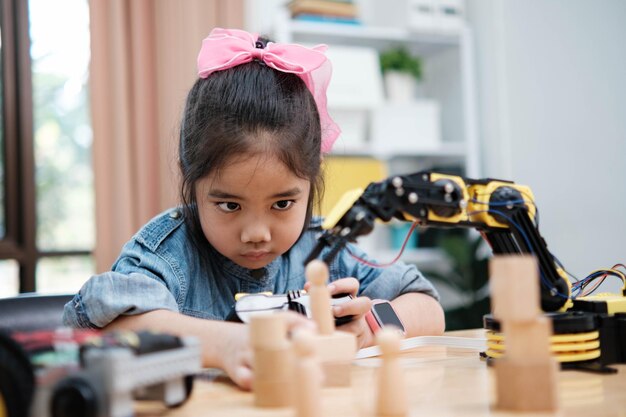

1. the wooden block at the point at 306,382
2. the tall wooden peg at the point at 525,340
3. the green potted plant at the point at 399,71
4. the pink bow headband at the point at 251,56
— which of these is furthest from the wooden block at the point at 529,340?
the green potted plant at the point at 399,71

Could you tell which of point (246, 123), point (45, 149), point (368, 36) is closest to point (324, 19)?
point (368, 36)

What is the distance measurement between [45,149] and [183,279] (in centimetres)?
199

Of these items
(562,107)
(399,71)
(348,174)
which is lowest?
(348,174)

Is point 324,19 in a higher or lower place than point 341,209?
higher

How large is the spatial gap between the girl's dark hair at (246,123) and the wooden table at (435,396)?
1.27 ft

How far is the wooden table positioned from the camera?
570 millimetres

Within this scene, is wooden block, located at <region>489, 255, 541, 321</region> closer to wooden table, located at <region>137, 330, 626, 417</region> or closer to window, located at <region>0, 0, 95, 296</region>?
wooden table, located at <region>137, 330, 626, 417</region>

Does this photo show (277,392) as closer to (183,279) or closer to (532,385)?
(532,385)

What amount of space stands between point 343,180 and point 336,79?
40 centimetres

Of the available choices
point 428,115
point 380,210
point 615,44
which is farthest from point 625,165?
point 380,210

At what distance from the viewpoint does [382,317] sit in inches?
40.6

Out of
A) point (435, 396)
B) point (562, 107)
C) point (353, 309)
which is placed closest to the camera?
point (435, 396)

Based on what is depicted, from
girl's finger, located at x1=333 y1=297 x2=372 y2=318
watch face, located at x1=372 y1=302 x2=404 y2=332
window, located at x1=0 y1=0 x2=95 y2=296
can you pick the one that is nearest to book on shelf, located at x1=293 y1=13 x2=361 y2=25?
window, located at x1=0 y1=0 x2=95 y2=296

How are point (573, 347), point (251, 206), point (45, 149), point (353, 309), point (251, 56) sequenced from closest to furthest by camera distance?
point (573, 347)
point (353, 309)
point (251, 206)
point (251, 56)
point (45, 149)
